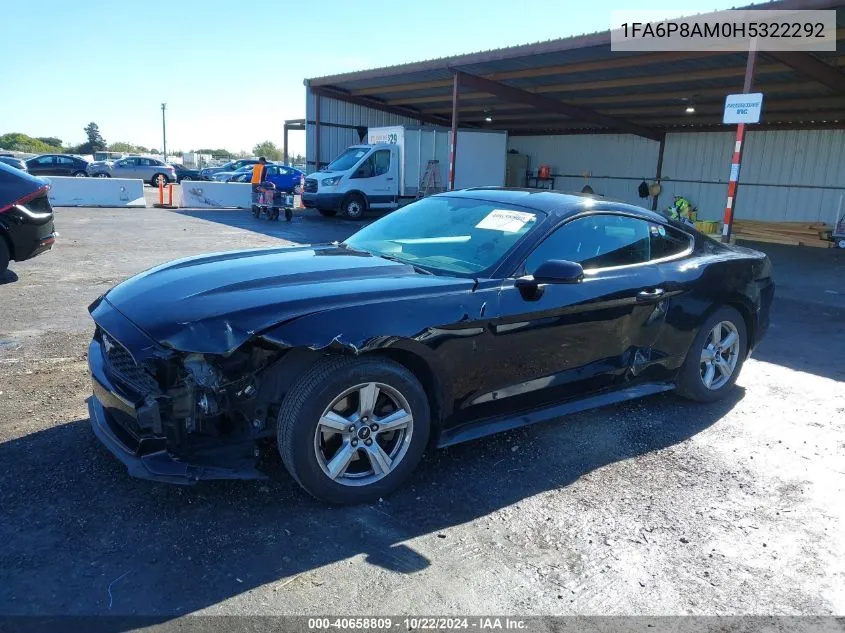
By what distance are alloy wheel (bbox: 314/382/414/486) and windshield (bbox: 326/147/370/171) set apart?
17.3m

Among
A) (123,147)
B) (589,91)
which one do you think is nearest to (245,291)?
(589,91)

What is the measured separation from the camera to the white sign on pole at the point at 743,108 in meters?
9.78

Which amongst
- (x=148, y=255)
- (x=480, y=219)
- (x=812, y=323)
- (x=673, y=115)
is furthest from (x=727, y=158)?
(x=480, y=219)

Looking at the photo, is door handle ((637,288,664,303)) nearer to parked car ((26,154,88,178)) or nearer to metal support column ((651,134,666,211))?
metal support column ((651,134,666,211))

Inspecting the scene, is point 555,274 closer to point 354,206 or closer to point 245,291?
point 245,291

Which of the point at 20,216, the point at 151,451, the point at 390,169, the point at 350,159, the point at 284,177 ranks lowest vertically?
the point at 151,451

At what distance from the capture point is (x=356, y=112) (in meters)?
25.9

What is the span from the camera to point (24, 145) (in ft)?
229

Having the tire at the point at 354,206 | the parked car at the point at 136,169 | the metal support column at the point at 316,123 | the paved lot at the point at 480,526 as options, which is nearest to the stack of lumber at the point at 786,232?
the tire at the point at 354,206

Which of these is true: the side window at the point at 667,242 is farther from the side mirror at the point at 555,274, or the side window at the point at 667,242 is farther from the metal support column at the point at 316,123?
the metal support column at the point at 316,123

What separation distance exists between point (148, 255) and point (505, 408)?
8684mm

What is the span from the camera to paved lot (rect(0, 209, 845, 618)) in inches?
102

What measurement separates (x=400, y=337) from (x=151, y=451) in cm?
126

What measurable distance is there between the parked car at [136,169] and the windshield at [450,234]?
102ft
